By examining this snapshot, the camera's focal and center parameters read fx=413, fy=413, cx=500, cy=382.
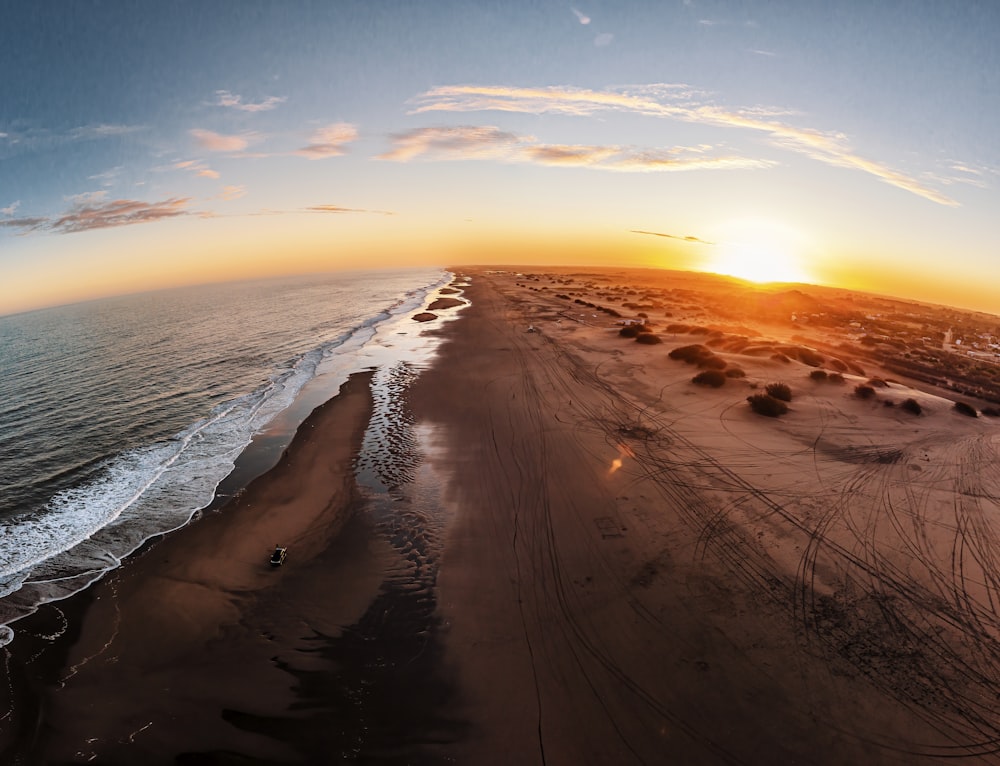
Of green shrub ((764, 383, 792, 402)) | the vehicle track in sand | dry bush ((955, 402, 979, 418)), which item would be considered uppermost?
green shrub ((764, 383, 792, 402))

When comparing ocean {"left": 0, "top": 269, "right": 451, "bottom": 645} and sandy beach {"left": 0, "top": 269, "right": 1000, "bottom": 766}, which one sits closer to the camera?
sandy beach {"left": 0, "top": 269, "right": 1000, "bottom": 766}

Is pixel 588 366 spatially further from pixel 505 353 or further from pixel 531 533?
pixel 531 533

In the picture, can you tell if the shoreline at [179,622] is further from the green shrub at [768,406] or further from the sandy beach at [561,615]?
the green shrub at [768,406]

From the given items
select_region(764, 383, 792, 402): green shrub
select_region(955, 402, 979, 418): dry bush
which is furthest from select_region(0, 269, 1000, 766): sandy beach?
select_region(764, 383, 792, 402): green shrub

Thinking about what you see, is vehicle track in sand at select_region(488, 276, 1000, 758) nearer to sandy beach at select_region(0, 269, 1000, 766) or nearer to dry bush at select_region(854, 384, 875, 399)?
sandy beach at select_region(0, 269, 1000, 766)

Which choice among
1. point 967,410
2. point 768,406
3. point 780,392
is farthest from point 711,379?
point 967,410

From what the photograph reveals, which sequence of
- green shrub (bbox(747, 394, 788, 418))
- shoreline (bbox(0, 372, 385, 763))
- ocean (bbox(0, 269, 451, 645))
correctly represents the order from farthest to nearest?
green shrub (bbox(747, 394, 788, 418)) → ocean (bbox(0, 269, 451, 645)) → shoreline (bbox(0, 372, 385, 763))
